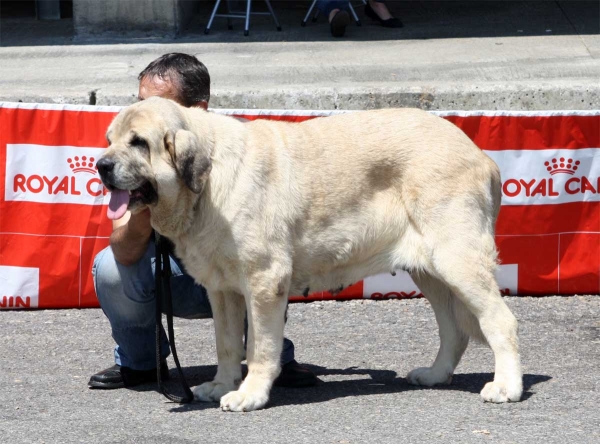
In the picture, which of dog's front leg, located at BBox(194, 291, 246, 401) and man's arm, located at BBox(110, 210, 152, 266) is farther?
dog's front leg, located at BBox(194, 291, 246, 401)

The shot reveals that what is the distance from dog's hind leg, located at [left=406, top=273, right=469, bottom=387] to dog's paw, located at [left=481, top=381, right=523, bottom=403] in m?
0.41

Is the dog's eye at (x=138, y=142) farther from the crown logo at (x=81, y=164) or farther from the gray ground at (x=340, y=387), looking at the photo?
the crown logo at (x=81, y=164)

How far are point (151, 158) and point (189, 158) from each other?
0.17 m

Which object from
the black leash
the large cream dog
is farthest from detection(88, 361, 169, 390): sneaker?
the large cream dog

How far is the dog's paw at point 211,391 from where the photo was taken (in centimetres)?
494

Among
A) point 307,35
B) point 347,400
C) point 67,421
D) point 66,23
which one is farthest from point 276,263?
point 66,23

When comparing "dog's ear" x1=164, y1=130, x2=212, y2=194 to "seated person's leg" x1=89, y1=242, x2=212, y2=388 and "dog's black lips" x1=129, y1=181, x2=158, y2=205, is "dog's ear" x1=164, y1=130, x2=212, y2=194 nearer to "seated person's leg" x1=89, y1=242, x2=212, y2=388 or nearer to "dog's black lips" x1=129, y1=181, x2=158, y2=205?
"dog's black lips" x1=129, y1=181, x2=158, y2=205

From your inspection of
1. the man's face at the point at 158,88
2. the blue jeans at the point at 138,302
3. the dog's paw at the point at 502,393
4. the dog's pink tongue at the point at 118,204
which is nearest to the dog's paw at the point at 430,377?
the dog's paw at the point at 502,393

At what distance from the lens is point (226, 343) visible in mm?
4973

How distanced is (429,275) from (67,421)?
77.4 inches

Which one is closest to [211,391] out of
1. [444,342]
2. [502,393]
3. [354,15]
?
[444,342]

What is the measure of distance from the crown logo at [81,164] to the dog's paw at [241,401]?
100 inches

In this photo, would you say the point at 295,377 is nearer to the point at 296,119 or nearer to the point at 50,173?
the point at 296,119

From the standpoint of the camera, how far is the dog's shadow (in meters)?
4.99
